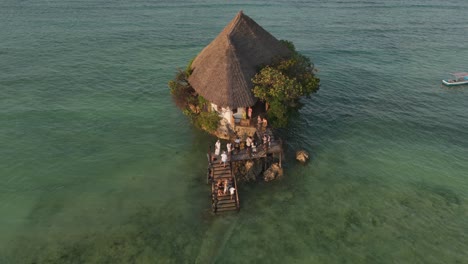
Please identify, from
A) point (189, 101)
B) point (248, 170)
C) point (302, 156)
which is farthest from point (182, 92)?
point (302, 156)

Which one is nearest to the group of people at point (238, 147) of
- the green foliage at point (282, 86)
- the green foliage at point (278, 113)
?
the green foliage at point (278, 113)

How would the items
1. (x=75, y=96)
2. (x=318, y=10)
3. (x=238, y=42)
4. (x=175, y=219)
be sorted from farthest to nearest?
1. (x=318, y=10)
2. (x=75, y=96)
3. (x=238, y=42)
4. (x=175, y=219)

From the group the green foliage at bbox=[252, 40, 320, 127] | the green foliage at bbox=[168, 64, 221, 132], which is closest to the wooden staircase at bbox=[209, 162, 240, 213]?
the green foliage at bbox=[168, 64, 221, 132]

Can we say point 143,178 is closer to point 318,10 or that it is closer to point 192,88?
point 192,88

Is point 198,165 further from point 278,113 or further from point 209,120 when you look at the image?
point 278,113

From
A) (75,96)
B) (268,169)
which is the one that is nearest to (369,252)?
(268,169)
